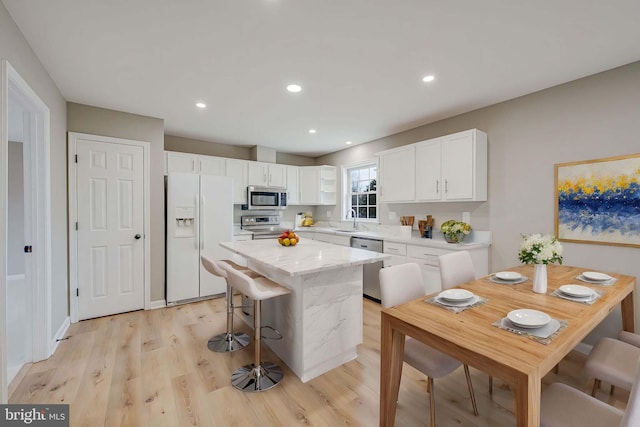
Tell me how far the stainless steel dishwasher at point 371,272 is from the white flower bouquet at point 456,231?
2.79 feet

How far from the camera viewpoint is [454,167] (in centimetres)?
322

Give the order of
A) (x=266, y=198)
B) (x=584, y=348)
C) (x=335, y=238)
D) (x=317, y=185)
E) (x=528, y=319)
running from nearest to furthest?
(x=528, y=319), (x=584, y=348), (x=335, y=238), (x=266, y=198), (x=317, y=185)

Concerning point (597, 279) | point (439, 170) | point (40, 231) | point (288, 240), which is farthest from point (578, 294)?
point (40, 231)

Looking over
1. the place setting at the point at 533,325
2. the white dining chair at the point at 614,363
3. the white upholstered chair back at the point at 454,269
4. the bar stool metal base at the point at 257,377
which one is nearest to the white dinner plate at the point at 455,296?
the place setting at the point at 533,325

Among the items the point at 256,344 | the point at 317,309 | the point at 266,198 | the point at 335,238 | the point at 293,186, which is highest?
the point at 293,186

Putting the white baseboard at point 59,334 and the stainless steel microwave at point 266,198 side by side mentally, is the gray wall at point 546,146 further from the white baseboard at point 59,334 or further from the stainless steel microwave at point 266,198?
the white baseboard at point 59,334

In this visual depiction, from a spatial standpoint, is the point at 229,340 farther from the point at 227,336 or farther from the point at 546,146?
the point at 546,146

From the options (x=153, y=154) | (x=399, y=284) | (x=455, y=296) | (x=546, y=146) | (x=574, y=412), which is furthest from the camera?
(x=153, y=154)

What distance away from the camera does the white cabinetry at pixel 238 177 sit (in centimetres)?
462

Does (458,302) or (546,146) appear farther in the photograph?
(546,146)

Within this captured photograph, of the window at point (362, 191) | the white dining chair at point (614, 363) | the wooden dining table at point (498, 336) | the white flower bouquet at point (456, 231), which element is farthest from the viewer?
the window at point (362, 191)

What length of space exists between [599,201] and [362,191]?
3.17 m

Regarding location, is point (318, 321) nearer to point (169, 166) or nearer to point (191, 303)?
point (191, 303)

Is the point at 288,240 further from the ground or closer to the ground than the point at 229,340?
further from the ground
